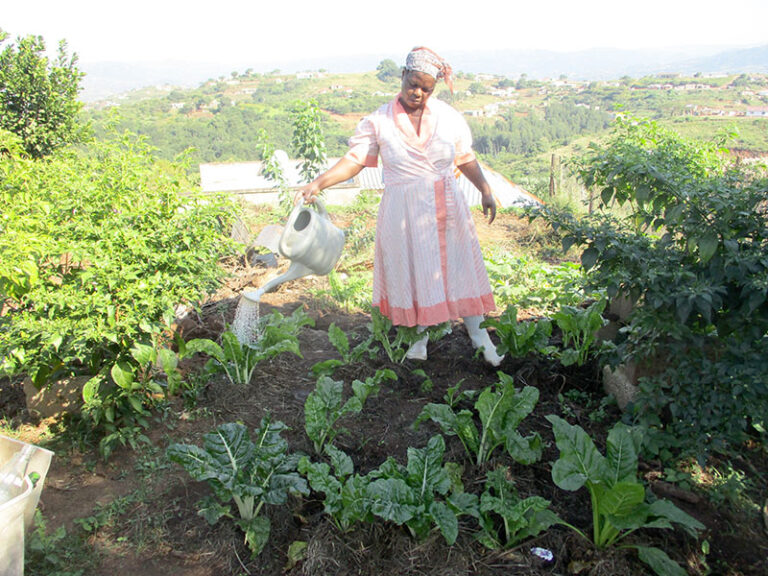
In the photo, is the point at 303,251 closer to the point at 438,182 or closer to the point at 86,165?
the point at 438,182

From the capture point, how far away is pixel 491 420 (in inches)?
91.5

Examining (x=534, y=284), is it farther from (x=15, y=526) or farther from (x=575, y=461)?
(x=15, y=526)

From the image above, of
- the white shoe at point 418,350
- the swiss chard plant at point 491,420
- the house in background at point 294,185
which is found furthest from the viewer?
the house in background at point 294,185

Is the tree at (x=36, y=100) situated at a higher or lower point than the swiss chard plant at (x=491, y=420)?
higher

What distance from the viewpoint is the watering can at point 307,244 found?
2941mm

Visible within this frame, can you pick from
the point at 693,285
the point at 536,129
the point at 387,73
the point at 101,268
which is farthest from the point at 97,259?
the point at 387,73

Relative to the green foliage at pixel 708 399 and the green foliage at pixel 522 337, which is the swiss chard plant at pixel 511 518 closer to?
the green foliage at pixel 708 399

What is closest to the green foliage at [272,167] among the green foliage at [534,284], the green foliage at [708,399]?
the green foliage at [534,284]

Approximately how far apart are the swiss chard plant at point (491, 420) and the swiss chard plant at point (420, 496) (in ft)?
0.80

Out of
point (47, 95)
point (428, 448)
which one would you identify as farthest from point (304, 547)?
point (47, 95)

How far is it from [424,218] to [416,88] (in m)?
0.66

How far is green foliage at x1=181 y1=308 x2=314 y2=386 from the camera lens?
293cm

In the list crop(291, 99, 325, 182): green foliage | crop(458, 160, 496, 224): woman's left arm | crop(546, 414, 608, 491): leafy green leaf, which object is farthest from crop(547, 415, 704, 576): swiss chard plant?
crop(291, 99, 325, 182): green foliage

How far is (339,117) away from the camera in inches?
1844
